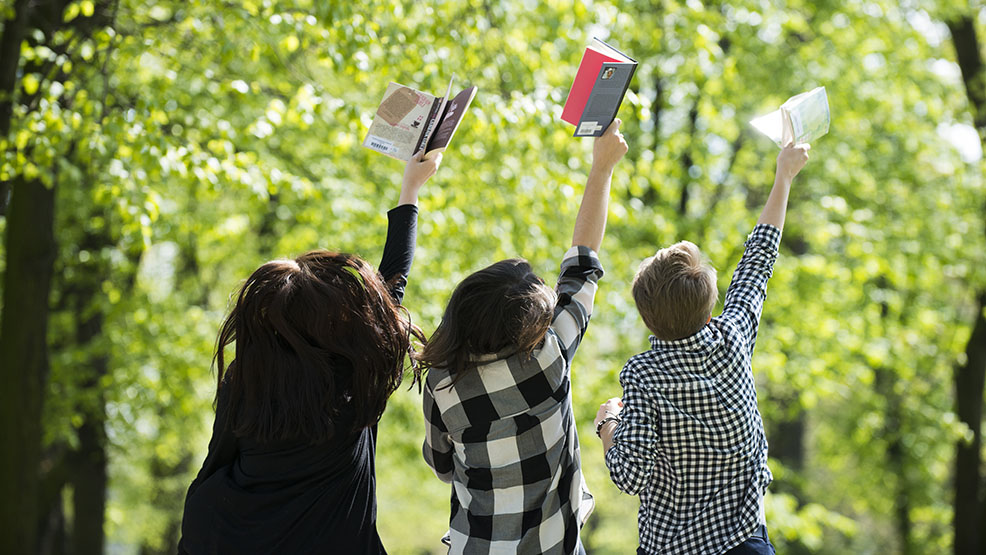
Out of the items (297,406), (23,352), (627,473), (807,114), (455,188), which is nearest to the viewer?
(297,406)

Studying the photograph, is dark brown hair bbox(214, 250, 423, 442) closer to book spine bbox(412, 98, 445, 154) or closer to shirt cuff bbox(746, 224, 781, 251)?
book spine bbox(412, 98, 445, 154)

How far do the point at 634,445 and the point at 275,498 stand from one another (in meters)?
0.97

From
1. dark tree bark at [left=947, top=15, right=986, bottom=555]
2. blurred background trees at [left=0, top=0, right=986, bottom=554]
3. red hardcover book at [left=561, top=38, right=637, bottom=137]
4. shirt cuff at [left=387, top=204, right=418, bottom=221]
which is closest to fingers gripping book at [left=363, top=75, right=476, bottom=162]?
shirt cuff at [left=387, top=204, right=418, bottom=221]

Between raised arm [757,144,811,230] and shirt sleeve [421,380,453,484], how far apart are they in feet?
3.80

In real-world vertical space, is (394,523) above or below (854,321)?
below

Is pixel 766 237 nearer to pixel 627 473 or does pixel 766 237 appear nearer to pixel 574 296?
pixel 574 296

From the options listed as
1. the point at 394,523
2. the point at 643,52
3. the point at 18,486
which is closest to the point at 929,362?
the point at 643,52

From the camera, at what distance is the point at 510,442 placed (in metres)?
2.24

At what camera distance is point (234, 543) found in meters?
2.23

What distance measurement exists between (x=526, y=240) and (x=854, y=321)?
4.37 meters

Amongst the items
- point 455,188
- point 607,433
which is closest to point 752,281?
point 607,433

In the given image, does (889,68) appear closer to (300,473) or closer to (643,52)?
(643,52)

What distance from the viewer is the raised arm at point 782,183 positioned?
8.73ft

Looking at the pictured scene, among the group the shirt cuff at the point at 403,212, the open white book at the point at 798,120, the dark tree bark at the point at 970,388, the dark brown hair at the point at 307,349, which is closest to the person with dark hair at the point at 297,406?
the dark brown hair at the point at 307,349
